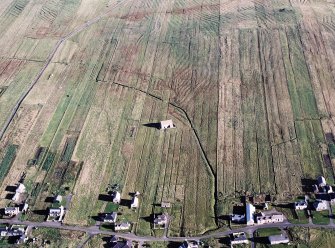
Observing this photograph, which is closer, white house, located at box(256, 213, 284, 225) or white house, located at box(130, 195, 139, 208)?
white house, located at box(256, 213, 284, 225)

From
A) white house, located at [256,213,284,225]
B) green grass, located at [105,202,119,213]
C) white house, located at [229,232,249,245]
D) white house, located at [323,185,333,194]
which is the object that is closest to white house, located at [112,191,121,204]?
green grass, located at [105,202,119,213]

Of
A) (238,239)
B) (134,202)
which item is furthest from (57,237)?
(238,239)

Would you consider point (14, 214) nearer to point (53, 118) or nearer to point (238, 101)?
point (53, 118)

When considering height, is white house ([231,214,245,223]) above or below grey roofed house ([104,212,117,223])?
above

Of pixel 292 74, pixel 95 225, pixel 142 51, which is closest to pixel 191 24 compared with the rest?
pixel 142 51

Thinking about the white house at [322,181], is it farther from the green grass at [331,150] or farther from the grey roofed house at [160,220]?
the grey roofed house at [160,220]

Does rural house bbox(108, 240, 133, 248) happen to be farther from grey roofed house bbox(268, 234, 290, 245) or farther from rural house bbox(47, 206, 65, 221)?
grey roofed house bbox(268, 234, 290, 245)

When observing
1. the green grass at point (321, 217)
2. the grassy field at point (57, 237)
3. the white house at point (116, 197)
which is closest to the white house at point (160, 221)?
the white house at point (116, 197)
